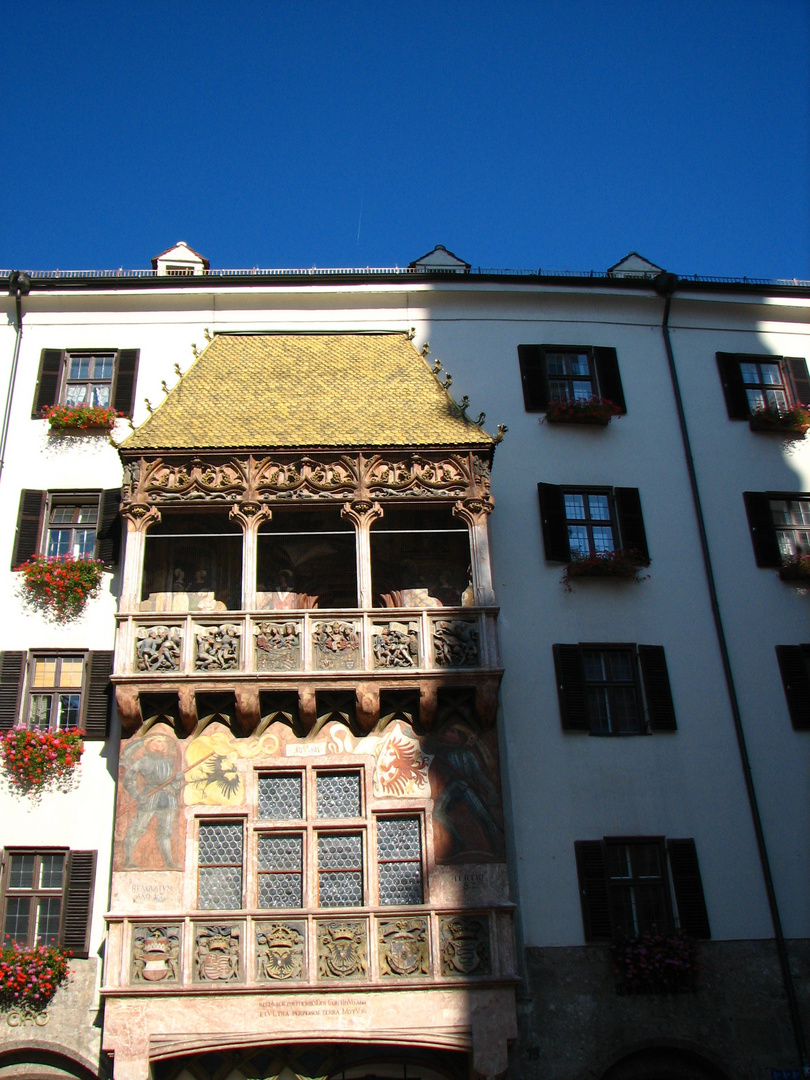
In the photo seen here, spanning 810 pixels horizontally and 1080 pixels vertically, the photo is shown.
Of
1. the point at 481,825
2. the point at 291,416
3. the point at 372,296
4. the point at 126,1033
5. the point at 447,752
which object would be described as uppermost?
the point at 372,296

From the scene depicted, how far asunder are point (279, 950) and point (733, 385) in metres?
13.8

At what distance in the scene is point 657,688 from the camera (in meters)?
17.6

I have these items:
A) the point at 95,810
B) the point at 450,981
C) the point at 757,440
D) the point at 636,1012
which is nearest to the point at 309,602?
the point at 95,810

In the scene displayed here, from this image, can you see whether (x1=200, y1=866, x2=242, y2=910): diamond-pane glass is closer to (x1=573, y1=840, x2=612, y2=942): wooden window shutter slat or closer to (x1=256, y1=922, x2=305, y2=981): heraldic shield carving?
(x1=256, y1=922, x2=305, y2=981): heraldic shield carving

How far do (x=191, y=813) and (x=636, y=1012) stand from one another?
717 centimetres

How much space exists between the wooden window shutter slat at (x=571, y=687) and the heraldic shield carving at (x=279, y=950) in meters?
5.48

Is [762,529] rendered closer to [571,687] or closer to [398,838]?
[571,687]

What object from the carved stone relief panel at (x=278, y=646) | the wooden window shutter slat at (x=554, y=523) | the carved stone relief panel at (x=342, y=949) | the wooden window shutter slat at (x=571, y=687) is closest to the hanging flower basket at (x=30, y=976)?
the carved stone relief panel at (x=342, y=949)

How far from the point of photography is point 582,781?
55.1ft

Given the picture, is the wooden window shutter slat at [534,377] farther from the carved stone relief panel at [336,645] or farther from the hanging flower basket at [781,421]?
the carved stone relief panel at [336,645]

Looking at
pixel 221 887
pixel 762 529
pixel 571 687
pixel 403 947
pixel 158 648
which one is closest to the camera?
pixel 403 947

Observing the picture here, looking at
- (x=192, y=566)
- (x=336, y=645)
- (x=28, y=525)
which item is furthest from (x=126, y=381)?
(x=336, y=645)

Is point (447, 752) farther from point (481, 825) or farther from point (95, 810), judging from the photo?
point (95, 810)

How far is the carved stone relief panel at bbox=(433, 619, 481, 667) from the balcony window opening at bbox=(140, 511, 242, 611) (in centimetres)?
376
